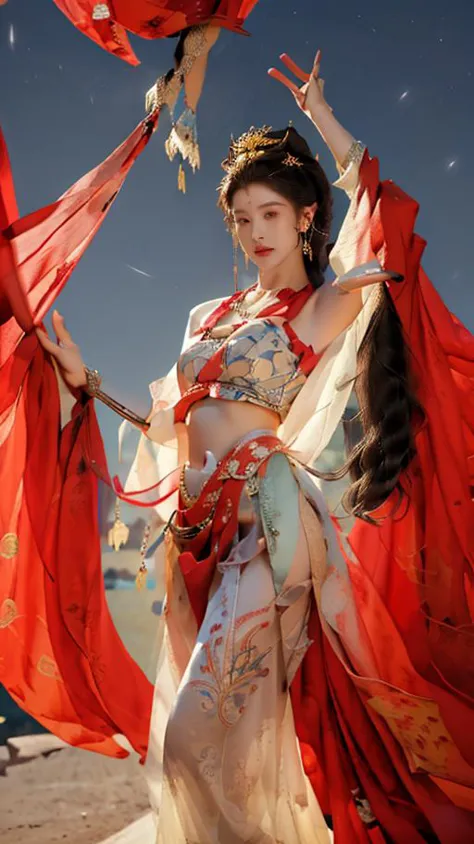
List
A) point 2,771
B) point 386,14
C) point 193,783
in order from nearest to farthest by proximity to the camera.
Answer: point 193,783
point 2,771
point 386,14

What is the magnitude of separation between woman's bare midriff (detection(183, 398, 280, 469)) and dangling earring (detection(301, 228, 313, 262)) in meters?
0.41

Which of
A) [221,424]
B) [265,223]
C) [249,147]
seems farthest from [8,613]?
[249,147]

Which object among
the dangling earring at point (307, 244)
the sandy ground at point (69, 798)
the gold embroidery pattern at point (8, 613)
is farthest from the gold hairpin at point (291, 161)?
the sandy ground at point (69, 798)

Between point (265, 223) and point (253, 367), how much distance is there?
1.13 ft

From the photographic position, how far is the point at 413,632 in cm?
170

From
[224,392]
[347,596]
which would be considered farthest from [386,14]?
[347,596]

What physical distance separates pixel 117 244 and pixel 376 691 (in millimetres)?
2076

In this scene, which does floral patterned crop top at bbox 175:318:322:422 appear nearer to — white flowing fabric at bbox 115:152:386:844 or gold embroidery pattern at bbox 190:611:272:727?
white flowing fabric at bbox 115:152:386:844

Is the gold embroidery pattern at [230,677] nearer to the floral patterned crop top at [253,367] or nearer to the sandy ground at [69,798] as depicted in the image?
the floral patterned crop top at [253,367]

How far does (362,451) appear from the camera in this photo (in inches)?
68.8

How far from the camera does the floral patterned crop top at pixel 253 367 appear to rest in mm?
1852

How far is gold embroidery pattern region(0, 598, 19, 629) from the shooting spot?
1828 mm

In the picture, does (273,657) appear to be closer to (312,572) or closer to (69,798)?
(312,572)

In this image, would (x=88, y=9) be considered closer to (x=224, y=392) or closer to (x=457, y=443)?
(x=224, y=392)
